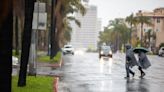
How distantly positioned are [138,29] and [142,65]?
139901 millimetres

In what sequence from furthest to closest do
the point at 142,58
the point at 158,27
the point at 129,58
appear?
the point at 158,27
the point at 142,58
the point at 129,58

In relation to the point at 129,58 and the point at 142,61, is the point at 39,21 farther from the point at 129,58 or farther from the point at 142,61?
the point at 142,61

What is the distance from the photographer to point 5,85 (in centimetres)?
790

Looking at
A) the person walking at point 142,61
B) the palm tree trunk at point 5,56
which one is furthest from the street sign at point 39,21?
the palm tree trunk at point 5,56

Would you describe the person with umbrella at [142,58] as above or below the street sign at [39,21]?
below

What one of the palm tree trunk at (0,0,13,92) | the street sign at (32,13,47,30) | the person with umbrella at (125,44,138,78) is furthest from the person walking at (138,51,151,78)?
the palm tree trunk at (0,0,13,92)

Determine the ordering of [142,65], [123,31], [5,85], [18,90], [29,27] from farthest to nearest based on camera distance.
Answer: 1. [123,31]
2. [142,65]
3. [29,27]
4. [18,90]
5. [5,85]

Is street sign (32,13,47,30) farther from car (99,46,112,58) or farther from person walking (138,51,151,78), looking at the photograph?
car (99,46,112,58)

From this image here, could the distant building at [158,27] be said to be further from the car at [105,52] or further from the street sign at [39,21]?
the street sign at [39,21]

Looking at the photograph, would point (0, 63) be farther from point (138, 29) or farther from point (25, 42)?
point (138, 29)

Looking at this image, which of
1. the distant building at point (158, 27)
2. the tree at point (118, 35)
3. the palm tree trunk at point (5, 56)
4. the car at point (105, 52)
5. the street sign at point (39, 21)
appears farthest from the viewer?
the tree at point (118, 35)

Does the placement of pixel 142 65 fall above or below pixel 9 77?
below

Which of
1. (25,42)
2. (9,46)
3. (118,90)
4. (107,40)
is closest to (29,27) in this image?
(25,42)

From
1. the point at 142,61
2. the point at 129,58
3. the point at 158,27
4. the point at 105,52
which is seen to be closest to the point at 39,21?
the point at 129,58
